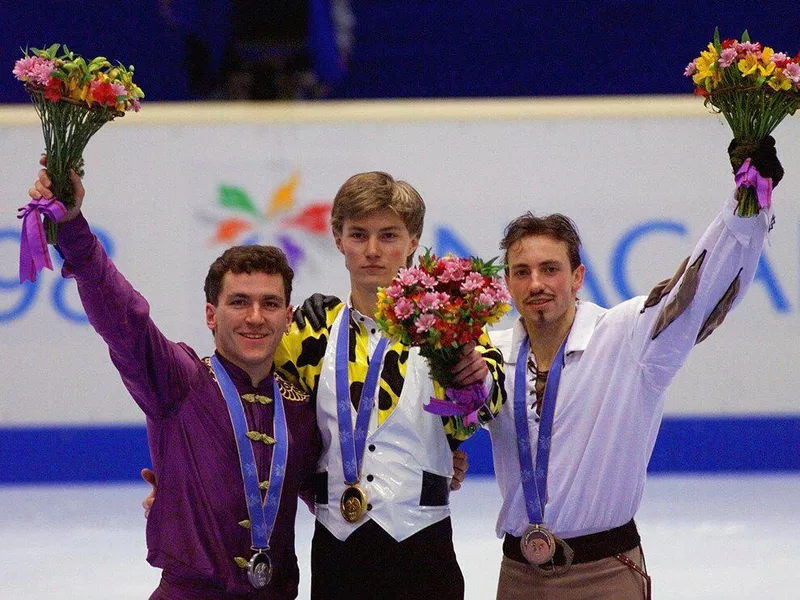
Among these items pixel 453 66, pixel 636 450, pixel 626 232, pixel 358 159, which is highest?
pixel 453 66

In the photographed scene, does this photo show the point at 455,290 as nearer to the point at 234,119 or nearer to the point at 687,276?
the point at 687,276

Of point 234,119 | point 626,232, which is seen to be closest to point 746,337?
point 626,232

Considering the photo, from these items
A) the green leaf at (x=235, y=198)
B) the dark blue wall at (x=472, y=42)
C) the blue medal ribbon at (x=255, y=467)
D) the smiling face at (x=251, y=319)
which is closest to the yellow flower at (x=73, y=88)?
A: the smiling face at (x=251, y=319)

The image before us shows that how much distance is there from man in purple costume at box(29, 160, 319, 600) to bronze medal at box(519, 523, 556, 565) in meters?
0.64

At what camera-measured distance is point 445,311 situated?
3166 millimetres

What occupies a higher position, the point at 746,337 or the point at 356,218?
the point at 746,337

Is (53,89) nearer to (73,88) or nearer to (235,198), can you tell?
(73,88)

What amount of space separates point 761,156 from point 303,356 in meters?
1.39

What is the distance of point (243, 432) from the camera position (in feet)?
11.0

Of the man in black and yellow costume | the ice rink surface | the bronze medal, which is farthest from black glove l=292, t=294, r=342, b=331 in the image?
the ice rink surface

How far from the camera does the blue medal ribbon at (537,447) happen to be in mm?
3484

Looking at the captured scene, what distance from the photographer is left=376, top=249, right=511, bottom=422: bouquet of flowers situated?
3162mm

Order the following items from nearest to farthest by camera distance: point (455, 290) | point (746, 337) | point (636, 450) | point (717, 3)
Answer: point (455, 290) → point (636, 450) → point (746, 337) → point (717, 3)

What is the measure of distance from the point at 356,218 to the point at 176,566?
1100 millimetres
